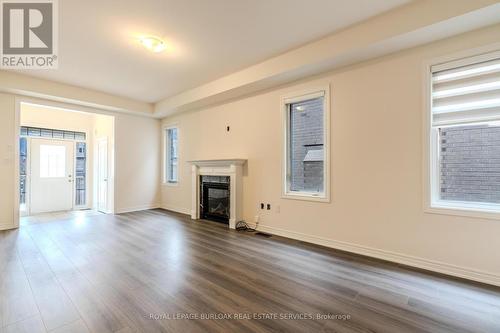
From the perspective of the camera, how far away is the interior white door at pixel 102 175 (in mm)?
6574

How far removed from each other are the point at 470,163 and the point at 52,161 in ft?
29.3

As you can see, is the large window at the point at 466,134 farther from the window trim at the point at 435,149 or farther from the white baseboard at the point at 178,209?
the white baseboard at the point at 178,209

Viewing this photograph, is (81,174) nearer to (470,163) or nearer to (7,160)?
(7,160)

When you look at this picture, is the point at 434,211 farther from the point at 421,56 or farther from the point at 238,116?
the point at 238,116

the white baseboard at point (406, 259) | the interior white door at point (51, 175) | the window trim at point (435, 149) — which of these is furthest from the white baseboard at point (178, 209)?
the window trim at point (435, 149)

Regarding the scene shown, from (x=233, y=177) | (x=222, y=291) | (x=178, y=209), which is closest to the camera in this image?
(x=222, y=291)

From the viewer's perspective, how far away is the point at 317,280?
2512mm

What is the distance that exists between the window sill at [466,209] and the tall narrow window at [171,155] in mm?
5906

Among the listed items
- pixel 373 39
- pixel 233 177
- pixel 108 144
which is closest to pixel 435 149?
pixel 373 39

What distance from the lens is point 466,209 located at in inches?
102

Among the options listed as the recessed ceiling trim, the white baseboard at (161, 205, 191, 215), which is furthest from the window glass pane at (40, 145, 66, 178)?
the recessed ceiling trim

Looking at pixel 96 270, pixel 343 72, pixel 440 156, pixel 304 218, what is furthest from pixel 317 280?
pixel 343 72

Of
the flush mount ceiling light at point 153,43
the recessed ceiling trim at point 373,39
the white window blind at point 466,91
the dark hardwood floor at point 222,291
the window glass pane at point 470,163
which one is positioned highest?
the flush mount ceiling light at point 153,43

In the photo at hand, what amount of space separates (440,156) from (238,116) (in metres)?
3.43
